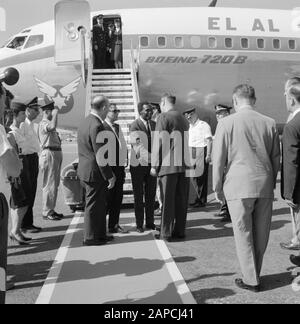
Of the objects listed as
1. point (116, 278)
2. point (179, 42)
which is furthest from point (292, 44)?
point (116, 278)

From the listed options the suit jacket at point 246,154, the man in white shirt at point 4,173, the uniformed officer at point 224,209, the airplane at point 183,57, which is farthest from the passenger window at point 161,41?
the man in white shirt at point 4,173

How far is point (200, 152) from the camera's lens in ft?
29.5

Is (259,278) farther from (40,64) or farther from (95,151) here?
(40,64)

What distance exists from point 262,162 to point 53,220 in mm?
4336

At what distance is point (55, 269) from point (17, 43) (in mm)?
10463

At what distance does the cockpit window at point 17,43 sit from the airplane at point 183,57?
34 mm

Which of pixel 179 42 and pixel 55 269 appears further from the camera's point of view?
pixel 179 42

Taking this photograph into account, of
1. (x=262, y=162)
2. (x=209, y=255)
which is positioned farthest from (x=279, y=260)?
(x=262, y=162)

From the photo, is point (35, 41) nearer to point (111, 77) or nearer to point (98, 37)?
point (98, 37)

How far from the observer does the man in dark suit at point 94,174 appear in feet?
19.2

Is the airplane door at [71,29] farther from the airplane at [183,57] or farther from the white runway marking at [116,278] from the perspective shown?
the white runway marking at [116,278]

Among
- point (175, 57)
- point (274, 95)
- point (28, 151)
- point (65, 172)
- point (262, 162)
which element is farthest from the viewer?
point (274, 95)

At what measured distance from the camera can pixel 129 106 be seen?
34.0 ft

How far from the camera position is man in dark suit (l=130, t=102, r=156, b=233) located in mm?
6770
